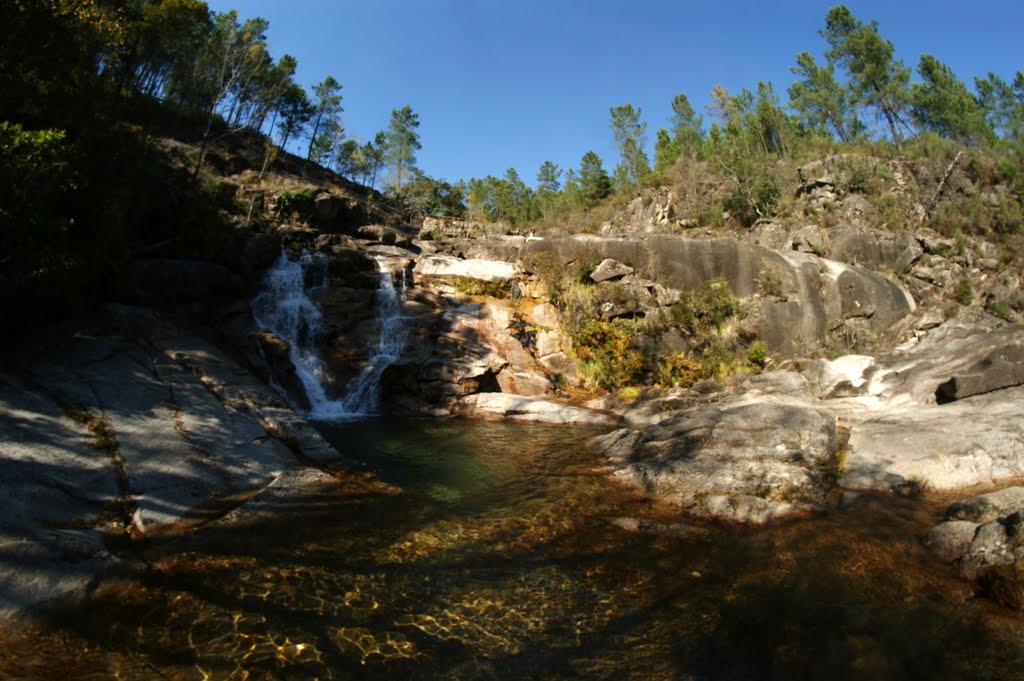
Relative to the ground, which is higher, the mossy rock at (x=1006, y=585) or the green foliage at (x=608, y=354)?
the green foliage at (x=608, y=354)

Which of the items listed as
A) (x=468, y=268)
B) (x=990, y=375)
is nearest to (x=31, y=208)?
(x=468, y=268)

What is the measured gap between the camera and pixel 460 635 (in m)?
4.66

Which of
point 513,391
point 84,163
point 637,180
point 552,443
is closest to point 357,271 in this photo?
point 513,391

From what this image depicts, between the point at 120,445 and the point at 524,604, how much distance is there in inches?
239

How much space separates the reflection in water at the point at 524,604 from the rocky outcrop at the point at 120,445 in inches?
25.7

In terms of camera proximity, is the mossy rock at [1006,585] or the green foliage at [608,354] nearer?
the mossy rock at [1006,585]

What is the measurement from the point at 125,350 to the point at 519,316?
41.7 feet

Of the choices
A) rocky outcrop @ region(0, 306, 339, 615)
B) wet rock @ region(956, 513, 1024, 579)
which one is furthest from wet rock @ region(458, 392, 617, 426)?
wet rock @ region(956, 513, 1024, 579)

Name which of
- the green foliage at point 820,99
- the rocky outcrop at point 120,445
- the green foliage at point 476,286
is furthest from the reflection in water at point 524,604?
the green foliage at point 820,99

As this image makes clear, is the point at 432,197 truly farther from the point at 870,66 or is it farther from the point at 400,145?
the point at 870,66

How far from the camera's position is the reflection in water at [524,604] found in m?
4.18

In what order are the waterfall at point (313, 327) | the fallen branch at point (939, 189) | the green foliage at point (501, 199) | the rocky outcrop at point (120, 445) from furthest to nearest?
1. the green foliage at point (501, 199)
2. the fallen branch at point (939, 189)
3. the waterfall at point (313, 327)
4. the rocky outcrop at point (120, 445)

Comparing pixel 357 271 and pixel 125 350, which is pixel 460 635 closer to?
pixel 125 350

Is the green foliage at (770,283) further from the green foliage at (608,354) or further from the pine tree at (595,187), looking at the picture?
the pine tree at (595,187)
